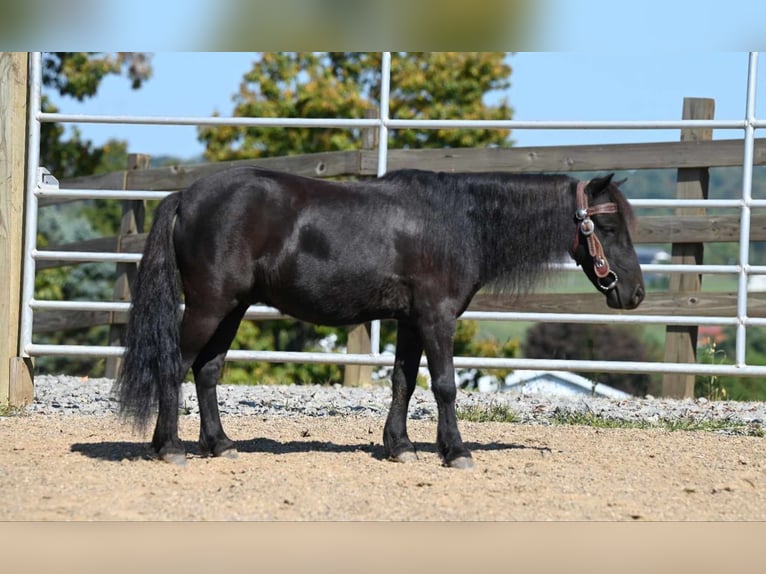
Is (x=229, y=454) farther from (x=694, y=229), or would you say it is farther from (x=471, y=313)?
(x=694, y=229)

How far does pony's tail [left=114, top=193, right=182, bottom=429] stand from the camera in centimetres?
455

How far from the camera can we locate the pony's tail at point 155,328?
4.55m

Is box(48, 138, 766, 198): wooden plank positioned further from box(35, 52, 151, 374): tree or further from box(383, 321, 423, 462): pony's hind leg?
box(35, 52, 151, 374): tree

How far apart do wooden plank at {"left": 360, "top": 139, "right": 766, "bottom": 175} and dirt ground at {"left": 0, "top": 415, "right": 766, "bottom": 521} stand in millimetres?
2076

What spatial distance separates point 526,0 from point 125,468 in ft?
9.30

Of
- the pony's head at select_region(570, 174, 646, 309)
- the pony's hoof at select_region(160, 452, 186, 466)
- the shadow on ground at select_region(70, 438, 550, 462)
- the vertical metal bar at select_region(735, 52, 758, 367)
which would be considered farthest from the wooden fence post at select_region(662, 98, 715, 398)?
the pony's hoof at select_region(160, 452, 186, 466)

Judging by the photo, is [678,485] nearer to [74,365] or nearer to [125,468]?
[125,468]

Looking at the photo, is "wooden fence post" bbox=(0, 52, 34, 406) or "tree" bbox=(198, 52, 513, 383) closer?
"wooden fence post" bbox=(0, 52, 34, 406)

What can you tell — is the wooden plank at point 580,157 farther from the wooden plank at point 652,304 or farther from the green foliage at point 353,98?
the green foliage at point 353,98

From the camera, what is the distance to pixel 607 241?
470cm

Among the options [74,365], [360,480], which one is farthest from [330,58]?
[360,480]

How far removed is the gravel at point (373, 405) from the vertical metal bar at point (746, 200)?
50 cm

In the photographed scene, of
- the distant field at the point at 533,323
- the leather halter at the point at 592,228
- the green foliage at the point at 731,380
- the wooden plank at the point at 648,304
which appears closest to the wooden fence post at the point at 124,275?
the wooden plank at the point at 648,304

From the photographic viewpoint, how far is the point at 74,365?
18438mm
